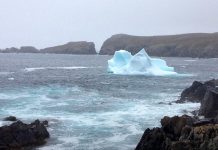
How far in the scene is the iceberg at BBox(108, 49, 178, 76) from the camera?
7669 cm

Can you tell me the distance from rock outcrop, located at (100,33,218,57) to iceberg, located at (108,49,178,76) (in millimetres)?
86183

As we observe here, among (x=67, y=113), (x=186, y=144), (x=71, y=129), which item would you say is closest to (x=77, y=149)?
(x=71, y=129)

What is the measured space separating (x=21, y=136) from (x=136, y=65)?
51420mm

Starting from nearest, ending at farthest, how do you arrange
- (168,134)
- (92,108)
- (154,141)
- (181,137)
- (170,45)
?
(181,137)
(154,141)
(168,134)
(92,108)
(170,45)

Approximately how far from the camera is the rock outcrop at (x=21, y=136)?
27.3 meters

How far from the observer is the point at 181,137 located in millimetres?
23109

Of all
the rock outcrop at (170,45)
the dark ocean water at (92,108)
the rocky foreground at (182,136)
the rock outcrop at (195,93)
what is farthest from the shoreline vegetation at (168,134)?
the rock outcrop at (170,45)

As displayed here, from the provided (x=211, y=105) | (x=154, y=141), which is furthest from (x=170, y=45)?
(x=154, y=141)

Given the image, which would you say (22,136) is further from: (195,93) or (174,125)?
(195,93)

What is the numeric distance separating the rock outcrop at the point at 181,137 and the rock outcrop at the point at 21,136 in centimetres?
711

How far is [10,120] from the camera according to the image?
33656 mm

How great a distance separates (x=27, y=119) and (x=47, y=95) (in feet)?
48.3

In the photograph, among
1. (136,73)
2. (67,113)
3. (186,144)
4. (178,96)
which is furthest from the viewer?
(136,73)

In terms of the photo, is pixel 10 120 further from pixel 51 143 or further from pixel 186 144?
pixel 186 144
